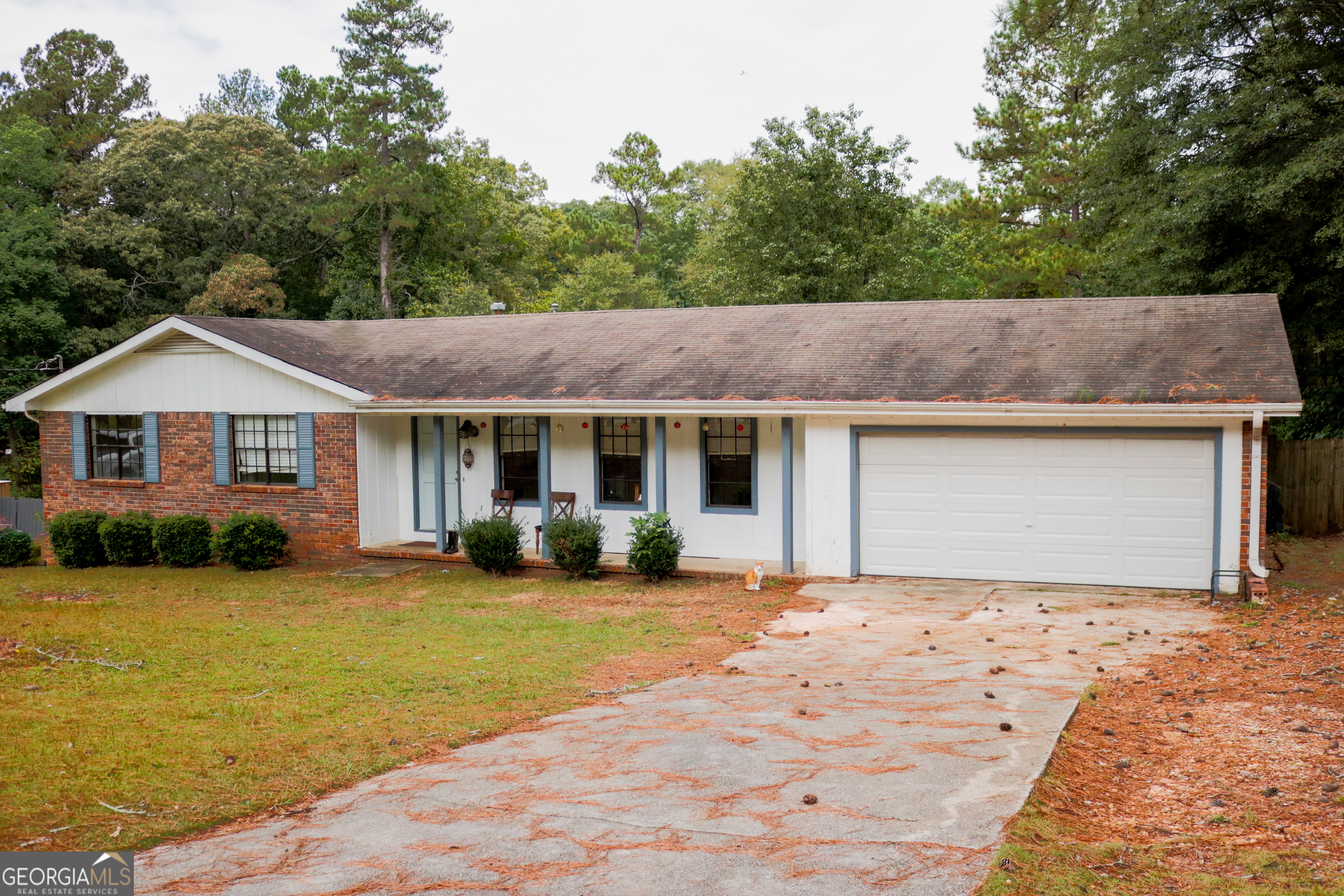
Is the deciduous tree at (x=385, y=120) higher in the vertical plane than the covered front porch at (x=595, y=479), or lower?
higher

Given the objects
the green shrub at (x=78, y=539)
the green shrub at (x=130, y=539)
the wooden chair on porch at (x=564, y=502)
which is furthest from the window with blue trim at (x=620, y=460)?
the green shrub at (x=78, y=539)

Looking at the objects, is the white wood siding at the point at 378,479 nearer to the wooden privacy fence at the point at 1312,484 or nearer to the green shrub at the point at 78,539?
the green shrub at the point at 78,539

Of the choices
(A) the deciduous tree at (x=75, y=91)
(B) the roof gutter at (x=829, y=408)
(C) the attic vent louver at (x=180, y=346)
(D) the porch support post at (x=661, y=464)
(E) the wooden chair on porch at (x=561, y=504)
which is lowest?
(E) the wooden chair on porch at (x=561, y=504)

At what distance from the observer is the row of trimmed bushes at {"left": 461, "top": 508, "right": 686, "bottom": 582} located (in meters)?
13.4

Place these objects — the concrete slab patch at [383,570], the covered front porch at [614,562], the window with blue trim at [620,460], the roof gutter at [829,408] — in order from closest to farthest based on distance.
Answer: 1. the roof gutter at [829,408]
2. the covered front porch at [614,562]
3. the concrete slab patch at [383,570]
4. the window with blue trim at [620,460]

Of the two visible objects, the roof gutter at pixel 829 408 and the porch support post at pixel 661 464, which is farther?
the porch support post at pixel 661 464

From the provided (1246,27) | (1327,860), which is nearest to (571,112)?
(1246,27)

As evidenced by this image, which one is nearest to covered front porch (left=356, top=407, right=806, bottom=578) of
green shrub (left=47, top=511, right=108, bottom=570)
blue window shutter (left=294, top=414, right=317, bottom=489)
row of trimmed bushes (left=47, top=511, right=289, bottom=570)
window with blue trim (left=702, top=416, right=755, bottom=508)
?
window with blue trim (left=702, top=416, right=755, bottom=508)

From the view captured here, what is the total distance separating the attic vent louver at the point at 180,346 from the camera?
16.2 m

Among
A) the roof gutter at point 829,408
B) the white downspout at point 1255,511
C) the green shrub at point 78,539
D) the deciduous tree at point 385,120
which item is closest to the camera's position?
the roof gutter at point 829,408

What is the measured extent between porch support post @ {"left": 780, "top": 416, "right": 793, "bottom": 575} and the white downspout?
532cm

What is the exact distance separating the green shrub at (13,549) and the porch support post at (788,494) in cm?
1362

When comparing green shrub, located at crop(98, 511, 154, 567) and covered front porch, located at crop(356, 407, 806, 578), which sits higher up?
covered front porch, located at crop(356, 407, 806, 578)

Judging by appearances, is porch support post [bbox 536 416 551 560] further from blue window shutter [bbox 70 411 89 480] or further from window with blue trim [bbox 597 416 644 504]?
blue window shutter [bbox 70 411 89 480]
